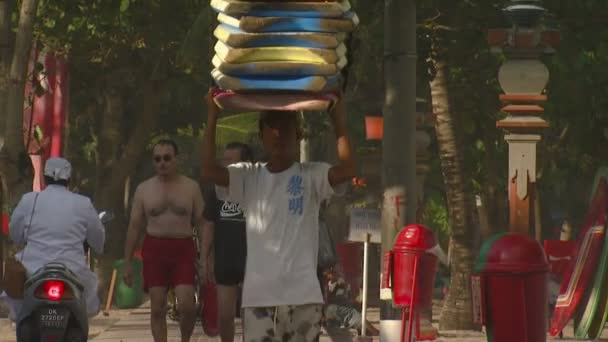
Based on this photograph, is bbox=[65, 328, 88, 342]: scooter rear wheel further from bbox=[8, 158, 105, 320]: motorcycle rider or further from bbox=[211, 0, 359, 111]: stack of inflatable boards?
bbox=[211, 0, 359, 111]: stack of inflatable boards

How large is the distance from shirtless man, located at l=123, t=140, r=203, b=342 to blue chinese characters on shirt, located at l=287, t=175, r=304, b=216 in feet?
19.3

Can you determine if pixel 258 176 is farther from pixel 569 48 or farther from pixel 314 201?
pixel 569 48

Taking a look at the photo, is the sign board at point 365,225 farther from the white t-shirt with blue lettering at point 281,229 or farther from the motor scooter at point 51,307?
the white t-shirt with blue lettering at point 281,229

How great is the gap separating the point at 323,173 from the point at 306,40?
66 centimetres

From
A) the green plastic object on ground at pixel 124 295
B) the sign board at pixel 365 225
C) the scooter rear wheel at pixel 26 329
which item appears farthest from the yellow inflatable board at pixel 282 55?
the green plastic object on ground at pixel 124 295

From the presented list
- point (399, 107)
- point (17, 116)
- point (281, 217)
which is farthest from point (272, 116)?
point (17, 116)

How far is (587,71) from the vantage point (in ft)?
87.4

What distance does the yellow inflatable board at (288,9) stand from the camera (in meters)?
9.70

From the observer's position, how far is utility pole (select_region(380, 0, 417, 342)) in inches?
738

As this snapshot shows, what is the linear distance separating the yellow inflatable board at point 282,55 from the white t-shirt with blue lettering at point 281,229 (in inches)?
20.9

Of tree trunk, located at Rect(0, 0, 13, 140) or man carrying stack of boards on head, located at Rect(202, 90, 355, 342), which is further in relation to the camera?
tree trunk, located at Rect(0, 0, 13, 140)

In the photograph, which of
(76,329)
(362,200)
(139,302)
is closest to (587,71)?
(139,302)

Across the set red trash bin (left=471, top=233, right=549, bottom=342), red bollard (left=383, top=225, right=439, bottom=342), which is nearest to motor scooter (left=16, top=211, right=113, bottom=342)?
red trash bin (left=471, top=233, right=549, bottom=342)

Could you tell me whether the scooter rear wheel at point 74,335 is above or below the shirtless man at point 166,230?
below
